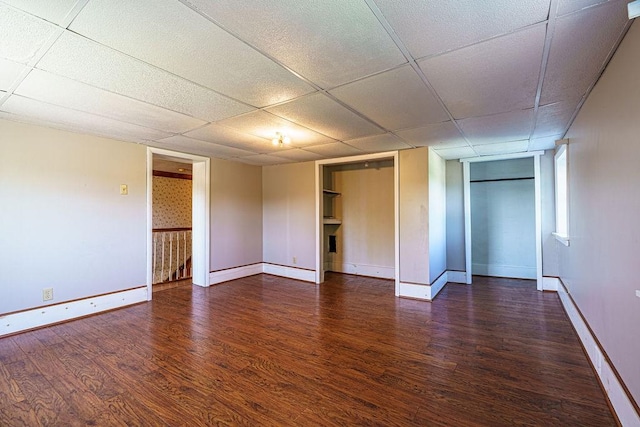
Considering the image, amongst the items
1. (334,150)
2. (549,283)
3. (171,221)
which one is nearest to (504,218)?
(549,283)

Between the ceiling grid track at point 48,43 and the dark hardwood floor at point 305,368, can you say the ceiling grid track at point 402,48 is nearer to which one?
the ceiling grid track at point 48,43

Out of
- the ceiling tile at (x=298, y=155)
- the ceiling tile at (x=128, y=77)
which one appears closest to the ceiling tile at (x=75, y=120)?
the ceiling tile at (x=128, y=77)

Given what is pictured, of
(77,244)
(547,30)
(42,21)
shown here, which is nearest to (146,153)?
(77,244)

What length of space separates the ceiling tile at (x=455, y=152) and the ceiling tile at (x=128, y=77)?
3.17 metres

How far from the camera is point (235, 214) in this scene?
5.53 metres

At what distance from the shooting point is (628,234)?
159 cm

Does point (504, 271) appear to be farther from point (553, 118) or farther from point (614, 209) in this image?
point (614, 209)

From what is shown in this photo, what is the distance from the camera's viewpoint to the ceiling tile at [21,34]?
144cm

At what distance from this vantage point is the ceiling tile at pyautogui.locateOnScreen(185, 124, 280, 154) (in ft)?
11.0

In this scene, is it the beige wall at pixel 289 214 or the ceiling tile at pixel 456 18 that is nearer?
the ceiling tile at pixel 456 18

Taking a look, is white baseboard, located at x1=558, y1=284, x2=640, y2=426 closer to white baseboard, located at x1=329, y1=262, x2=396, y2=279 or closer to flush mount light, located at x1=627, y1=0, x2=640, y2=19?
flush mount light, located at x1=627, y1=0, x2=640, y2=19

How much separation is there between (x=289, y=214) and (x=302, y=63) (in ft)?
13.3

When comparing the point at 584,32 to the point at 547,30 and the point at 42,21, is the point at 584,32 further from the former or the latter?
the point at 42,21

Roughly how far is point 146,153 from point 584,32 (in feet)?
15.3
